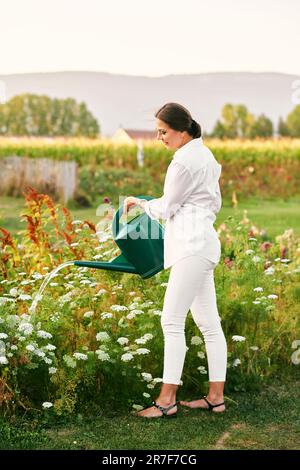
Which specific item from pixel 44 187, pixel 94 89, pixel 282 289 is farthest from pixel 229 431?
pixel 94 89

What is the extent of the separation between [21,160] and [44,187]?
873 millimetres

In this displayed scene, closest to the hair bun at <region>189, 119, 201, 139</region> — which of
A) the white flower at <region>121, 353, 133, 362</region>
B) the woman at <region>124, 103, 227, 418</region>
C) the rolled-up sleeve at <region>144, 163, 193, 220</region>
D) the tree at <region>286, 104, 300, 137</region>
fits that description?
the woman at <region>124, 103, 227, 418</region>

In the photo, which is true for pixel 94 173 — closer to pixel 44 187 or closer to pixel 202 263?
pixel 44 187

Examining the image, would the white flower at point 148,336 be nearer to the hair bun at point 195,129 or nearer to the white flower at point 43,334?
the white flower at point 43,334

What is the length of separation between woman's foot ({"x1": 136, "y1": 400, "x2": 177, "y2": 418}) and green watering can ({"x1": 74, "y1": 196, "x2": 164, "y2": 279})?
0.65 m

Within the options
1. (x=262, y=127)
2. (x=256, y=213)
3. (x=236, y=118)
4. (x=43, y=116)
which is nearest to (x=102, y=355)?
(x=256, y=213)

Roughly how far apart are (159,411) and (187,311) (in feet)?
1.73

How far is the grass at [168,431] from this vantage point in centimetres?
378

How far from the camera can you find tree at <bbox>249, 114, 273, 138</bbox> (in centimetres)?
6469

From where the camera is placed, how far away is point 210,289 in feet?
13.5

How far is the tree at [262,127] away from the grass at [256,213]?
48.4m

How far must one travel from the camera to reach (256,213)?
A: 1444 centimetres

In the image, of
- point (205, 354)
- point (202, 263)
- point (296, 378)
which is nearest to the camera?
point (202, 263)

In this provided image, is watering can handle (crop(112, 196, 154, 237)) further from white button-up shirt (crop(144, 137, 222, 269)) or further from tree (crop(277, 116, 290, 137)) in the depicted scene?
tree (crop(277, 116, 290, 137))
